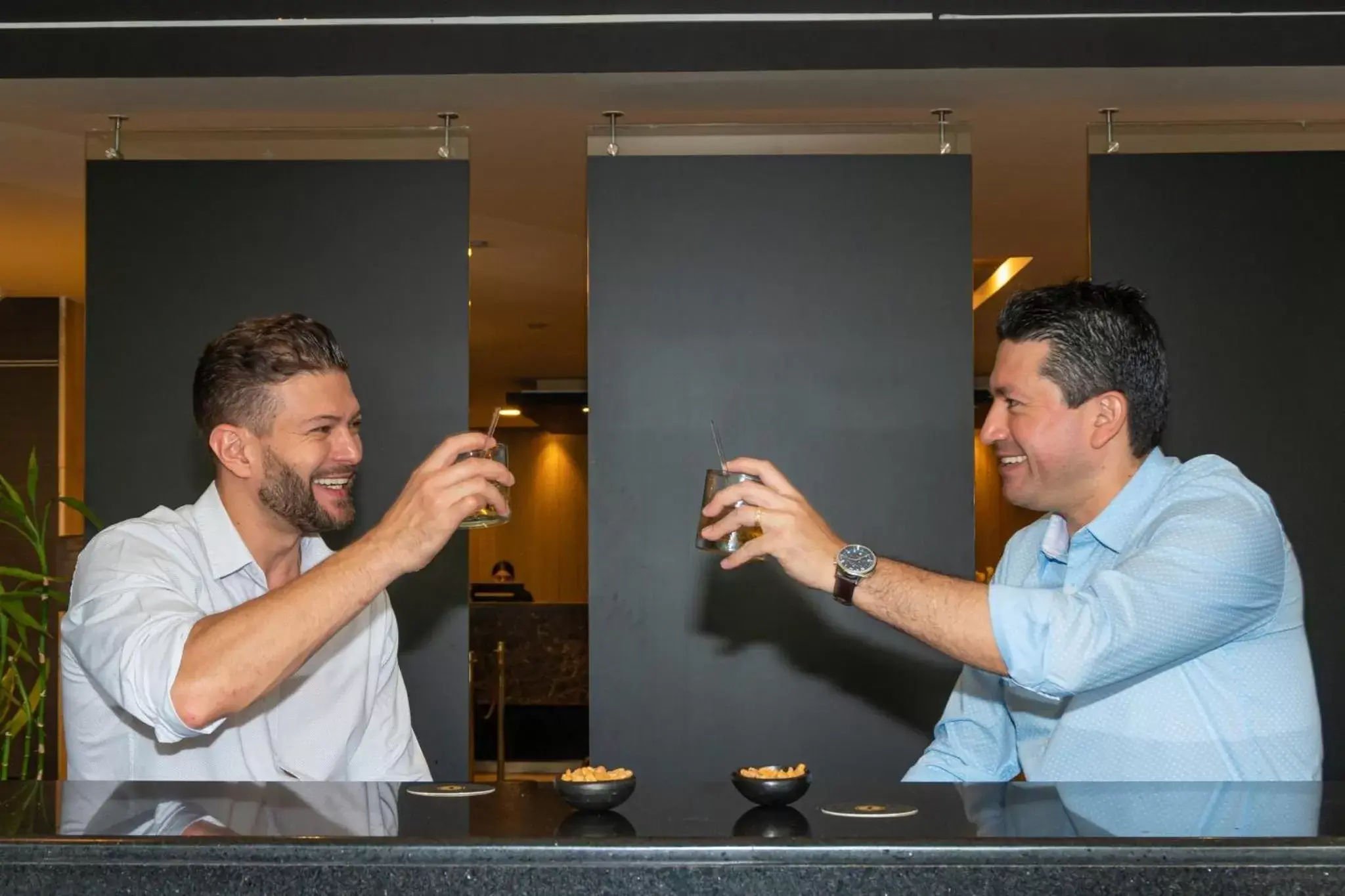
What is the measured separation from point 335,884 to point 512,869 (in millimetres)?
198

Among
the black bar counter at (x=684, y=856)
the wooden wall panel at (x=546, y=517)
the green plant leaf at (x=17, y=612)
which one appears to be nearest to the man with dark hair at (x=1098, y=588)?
the black bar counter at (x=684, y=856)

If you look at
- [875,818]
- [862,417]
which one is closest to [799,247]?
[862,417]

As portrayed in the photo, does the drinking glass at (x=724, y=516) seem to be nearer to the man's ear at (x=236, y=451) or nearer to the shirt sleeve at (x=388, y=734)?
the shirt sleeve at (x=388, y=734)

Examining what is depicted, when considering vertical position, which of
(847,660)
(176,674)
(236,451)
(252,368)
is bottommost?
(847,660)

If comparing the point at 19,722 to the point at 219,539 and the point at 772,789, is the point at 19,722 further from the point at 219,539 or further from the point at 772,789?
the point at 772,789

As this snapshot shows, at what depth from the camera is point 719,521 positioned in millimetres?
1999

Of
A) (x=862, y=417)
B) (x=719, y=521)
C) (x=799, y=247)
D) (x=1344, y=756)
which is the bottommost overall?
(x=1344, y=756)

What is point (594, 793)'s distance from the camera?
164 cm

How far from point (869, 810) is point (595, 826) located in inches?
13.6

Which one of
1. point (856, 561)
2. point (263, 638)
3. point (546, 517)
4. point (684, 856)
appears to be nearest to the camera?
point (684, 856)

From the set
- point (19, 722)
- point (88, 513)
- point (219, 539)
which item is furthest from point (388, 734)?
point (19, 722)

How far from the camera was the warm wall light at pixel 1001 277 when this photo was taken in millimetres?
6777

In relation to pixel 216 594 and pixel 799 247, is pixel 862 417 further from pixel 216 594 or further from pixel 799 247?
pixel 216 594

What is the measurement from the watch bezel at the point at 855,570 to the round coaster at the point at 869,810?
33 cm
